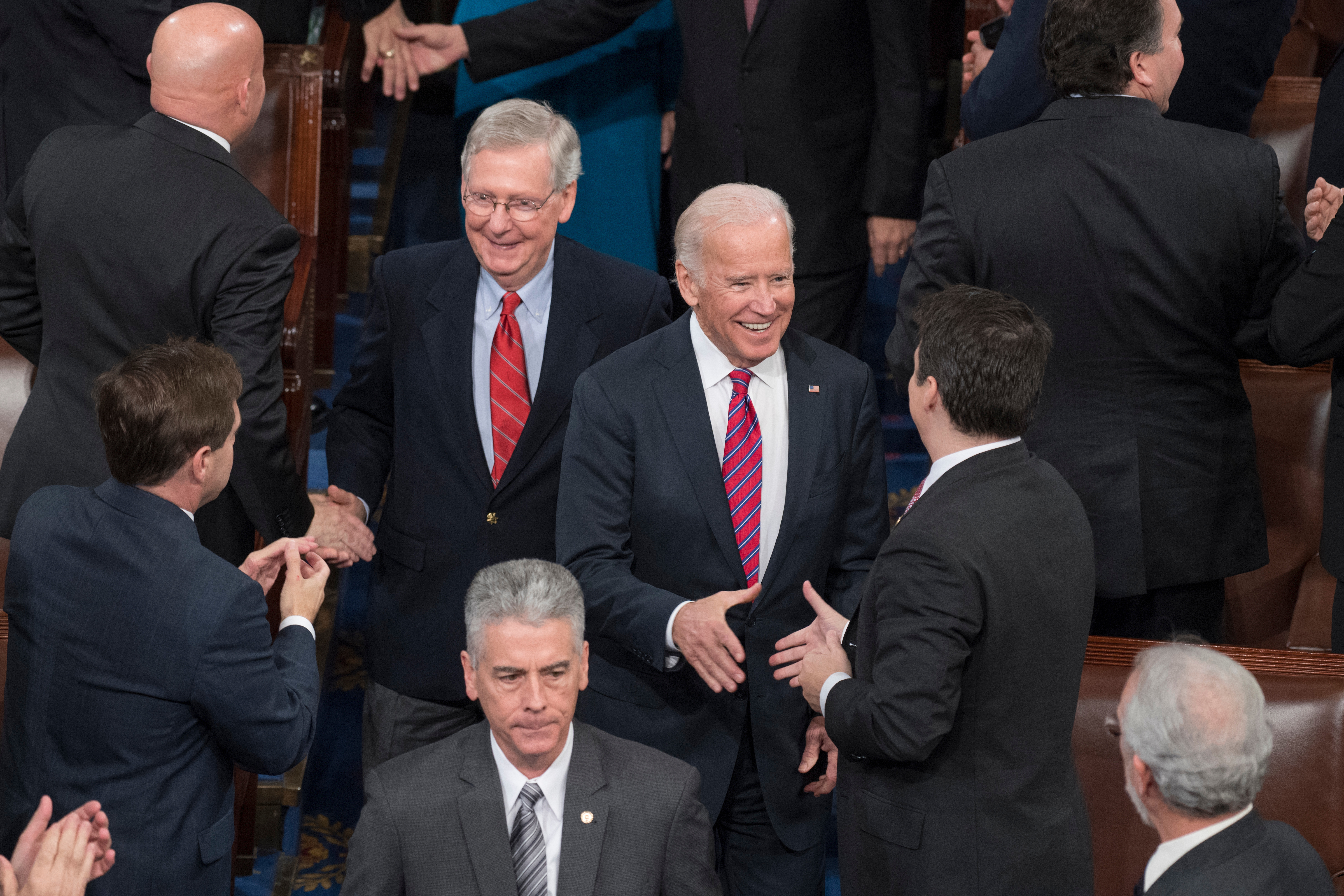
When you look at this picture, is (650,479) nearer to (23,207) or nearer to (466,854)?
(466,854)

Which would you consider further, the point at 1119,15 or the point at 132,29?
the point at 132,29

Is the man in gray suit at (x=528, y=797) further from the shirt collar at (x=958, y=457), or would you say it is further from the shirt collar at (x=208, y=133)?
the shirt collar at (x=208, y=133)

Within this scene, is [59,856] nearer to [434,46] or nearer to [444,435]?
[444,435]

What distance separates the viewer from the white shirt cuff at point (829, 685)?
7.61 feet

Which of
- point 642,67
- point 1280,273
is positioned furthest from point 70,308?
point 1280,273

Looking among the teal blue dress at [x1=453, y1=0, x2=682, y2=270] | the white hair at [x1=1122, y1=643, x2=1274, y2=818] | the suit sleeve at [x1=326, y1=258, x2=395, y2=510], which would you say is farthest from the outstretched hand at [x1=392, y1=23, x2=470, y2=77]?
the white hair at [x1=1122, y1=643, x2=1274, y2=818]

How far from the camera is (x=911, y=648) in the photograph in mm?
2143

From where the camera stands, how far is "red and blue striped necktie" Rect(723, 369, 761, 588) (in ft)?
8.96

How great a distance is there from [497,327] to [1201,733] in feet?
5.66

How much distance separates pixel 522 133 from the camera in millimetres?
3010

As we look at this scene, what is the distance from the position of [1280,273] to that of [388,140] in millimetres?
4193

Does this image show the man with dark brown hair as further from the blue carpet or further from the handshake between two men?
the blue carpet

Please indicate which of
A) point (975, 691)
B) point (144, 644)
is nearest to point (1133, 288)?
point (975, 691)

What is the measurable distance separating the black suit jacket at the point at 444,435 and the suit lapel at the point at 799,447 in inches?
19.8
